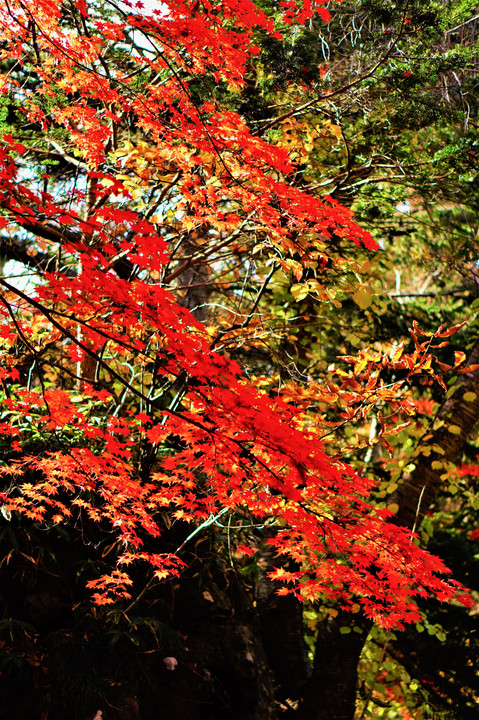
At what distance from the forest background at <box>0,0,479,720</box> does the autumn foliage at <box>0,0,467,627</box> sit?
3cm

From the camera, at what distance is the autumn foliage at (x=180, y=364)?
3455mm

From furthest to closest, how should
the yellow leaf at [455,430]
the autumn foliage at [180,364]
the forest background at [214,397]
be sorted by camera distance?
the yellow leaf at [455,430] < the forest background at [214,397] < the autumn foliage at [180,364]

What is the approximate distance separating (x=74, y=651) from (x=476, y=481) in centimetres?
653

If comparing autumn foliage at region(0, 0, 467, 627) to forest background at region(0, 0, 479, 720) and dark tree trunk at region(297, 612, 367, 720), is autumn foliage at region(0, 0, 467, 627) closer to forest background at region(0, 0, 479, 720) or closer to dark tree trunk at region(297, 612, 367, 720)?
forest background at region(0, 0, 479, 720)

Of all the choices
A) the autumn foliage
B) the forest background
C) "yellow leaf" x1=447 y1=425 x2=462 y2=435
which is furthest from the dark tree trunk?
"yellow leaf" x1=447 y1=425 x2=462 y2=435

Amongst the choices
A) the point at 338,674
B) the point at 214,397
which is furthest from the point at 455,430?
the point at 214,397

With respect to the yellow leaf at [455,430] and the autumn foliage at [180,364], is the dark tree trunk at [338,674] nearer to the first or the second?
the autumn foliage at [180,364]

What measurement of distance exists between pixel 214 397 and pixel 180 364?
480 mm

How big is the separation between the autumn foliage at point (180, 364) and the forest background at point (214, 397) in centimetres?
3

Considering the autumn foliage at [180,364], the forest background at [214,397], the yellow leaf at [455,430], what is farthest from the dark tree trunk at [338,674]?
the yellow leaf at [455,430]

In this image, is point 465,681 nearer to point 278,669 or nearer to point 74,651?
point 278,669

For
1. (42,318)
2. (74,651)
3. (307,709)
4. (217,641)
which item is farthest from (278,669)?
(42,318)

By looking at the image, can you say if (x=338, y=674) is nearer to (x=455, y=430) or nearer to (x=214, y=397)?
(x=455, y=430)

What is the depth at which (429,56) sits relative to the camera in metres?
4.34
